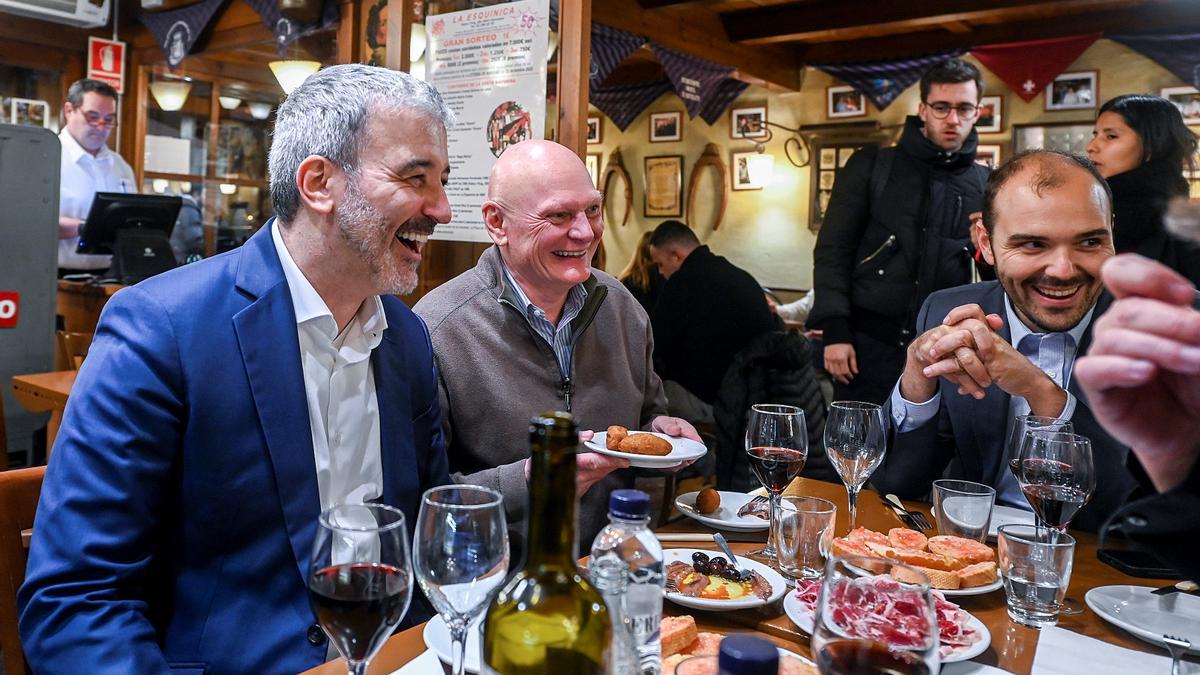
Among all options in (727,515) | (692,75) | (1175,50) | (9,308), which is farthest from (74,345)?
(1175,50)

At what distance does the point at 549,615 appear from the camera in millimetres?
792

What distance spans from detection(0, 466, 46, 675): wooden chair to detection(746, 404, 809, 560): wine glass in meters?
1.17

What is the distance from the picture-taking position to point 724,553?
147 centimetres

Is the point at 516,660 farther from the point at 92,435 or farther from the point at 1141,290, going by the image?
the point at 92,435

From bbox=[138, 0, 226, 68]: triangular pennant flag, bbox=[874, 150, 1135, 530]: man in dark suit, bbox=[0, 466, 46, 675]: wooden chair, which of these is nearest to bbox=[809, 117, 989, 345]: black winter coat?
bbox=[874, 150, 1135, 530]: man in dark suit

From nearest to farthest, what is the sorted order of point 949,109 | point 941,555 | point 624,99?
point 941,555 → point 949,109 → point 624,99

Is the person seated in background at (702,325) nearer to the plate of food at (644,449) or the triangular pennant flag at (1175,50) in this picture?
the plate of food at (644,449)

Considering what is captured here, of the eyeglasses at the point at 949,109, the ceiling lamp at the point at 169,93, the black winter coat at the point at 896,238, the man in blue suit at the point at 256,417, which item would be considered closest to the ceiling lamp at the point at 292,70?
the ceiling lamp at the point at 169,93

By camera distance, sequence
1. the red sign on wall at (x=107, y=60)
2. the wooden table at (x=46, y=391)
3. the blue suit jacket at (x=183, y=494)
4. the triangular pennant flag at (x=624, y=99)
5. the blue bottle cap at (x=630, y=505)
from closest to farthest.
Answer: the blue bottle cap at (x=630, y=505) → the blue suit jacket at (x=183, y=494) → the wooden table at (x=46, y=391) → the red sign on wall at (x=107, y=60) → the triangular pennant flag at (x=624, y=99)

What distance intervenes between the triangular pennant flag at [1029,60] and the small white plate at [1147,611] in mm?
5573

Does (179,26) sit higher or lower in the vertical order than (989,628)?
higher

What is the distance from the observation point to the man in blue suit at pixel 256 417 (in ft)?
4.00

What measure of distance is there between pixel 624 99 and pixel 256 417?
7.71 m

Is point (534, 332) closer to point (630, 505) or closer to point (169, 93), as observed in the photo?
point (630, 505)
